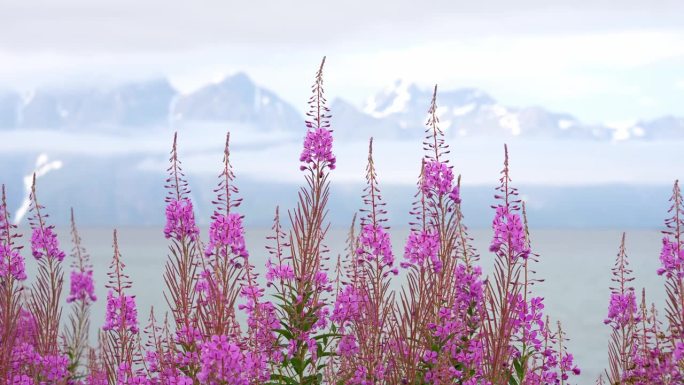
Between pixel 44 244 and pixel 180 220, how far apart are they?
257cm

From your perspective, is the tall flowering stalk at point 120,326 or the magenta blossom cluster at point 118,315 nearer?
the tall flowering stalk at point 120,326

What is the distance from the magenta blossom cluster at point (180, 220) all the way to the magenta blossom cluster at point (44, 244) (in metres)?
2.35

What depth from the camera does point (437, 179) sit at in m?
7.52

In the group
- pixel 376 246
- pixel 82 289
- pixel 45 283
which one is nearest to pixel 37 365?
pixel 45 283

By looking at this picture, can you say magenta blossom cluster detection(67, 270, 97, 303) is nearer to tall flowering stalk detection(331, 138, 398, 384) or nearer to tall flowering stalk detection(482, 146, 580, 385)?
tall flowering stalk detection(331, 138, 398, 384)

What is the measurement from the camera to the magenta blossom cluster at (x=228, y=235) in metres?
6.79

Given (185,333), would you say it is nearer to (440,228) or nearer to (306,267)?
(306,267)

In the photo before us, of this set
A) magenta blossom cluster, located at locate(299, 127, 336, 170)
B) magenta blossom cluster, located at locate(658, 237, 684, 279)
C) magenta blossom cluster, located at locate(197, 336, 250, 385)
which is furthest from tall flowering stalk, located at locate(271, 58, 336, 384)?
magenta blossom cluster, located at locate(658, 237, 684, 279)

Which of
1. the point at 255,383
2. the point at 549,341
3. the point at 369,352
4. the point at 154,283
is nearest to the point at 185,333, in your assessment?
the point at 255,383

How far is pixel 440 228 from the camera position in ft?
23.7

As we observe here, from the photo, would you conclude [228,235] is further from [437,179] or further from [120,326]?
[120,326]

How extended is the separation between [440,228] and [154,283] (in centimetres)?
10526

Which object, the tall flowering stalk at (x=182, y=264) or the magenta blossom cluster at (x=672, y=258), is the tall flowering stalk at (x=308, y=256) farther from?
the magenta blossom cluster at (x=672, y=258)

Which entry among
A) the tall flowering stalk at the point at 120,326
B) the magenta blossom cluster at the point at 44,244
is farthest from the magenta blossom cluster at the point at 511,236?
the magenta blossom cluster at the point at 44,244
